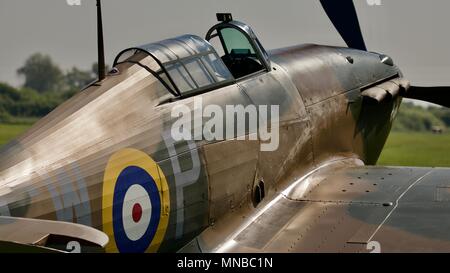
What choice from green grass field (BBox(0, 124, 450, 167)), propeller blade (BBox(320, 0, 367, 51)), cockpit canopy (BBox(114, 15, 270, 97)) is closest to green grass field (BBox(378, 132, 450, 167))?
green grass field (BBox(0, 124, 450, 167))

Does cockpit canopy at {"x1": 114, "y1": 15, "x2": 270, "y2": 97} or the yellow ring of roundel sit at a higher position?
cockpit canopy at {"x1": 114, "y1": 15, "x2": 270, "y2": 97}

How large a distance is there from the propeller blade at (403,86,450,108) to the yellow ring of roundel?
17.5 ft

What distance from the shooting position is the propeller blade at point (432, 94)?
953 centimetres

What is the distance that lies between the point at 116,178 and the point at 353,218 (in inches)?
77.3

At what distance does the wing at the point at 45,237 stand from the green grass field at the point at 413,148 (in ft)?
37.1

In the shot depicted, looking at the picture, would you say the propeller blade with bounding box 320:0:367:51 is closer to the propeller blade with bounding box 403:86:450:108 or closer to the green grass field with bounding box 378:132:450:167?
the propeller blade with bounding box 403:86:450:108

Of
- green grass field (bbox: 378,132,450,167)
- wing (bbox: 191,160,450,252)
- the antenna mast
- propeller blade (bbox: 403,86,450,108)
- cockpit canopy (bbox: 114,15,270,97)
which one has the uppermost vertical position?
the antenna mast

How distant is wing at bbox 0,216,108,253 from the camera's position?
3389 mm

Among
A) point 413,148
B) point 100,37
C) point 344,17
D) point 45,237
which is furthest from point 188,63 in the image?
point 413,148

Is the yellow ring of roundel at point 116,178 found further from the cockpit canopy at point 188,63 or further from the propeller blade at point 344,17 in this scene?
the propeller blade at point 344,17

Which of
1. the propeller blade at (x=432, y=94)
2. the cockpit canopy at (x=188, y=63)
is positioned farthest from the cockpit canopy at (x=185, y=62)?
the propeller blade at (x=432, y=94)

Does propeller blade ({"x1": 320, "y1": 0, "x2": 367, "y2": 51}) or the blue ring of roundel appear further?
propeller blade ({"x1": 320, "y1": 0, "x2": 367, "y2": 51})

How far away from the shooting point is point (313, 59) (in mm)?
7883
